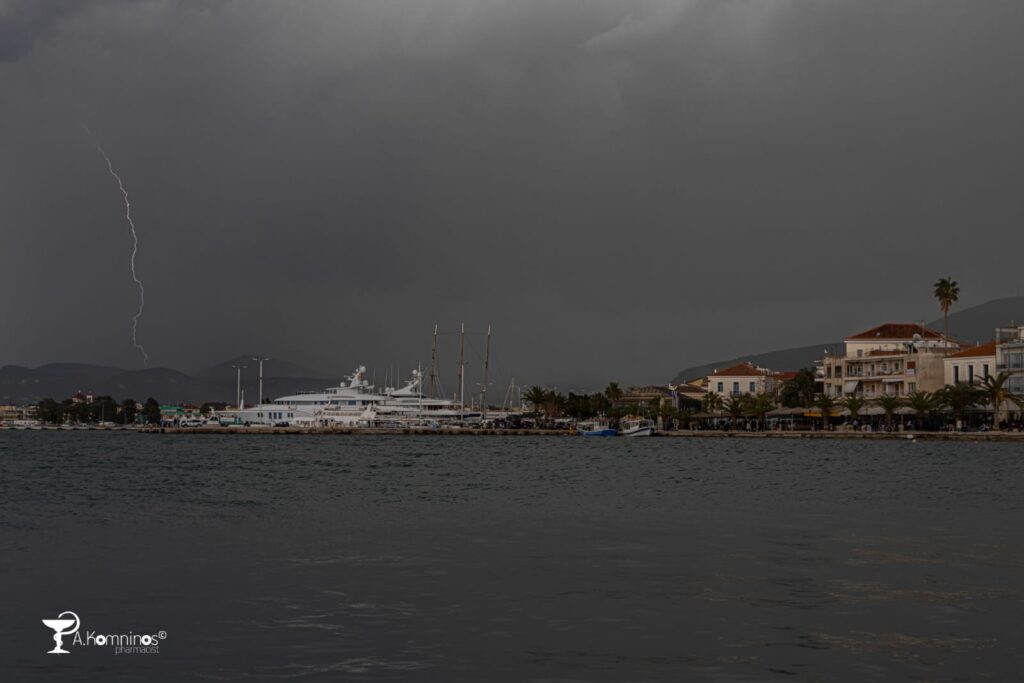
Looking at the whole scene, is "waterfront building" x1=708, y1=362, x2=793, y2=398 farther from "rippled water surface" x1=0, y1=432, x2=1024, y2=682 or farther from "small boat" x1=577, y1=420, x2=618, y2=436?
"rippled water surface" x1=0, y1=432, x2=1024, y2=682

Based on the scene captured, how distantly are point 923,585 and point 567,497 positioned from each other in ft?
68.5

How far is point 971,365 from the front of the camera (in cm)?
12650

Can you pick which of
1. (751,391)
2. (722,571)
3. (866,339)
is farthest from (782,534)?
(751,391)

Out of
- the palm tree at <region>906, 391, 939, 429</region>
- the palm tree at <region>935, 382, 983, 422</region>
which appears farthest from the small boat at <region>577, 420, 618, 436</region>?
the palm tree at <region>935, 382, 983, 422</region>

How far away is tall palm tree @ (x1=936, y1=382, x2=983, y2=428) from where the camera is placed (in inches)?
4722

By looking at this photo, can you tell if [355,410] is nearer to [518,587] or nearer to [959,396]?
[959,396]

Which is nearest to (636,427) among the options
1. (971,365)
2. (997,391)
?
(971,365)

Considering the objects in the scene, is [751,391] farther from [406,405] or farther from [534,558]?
[534,558]

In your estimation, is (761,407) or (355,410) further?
(355,410)

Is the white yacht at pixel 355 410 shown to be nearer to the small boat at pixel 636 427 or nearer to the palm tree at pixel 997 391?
the small boat at pixel 636 427

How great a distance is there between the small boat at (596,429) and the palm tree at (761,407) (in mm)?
21885

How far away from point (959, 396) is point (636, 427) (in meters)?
51.3

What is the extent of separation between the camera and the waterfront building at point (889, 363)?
13400 centimetres

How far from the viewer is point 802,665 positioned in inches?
471
